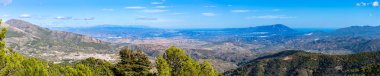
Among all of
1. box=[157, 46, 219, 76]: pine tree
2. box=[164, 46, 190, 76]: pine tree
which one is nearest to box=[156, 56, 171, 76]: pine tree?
box=[157, 46, 219, 76]: pine tree

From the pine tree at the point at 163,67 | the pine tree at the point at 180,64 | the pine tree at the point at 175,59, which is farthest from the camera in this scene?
the pine tree at the point at 175,59

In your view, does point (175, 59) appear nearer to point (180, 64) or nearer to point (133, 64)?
point (180, 64)

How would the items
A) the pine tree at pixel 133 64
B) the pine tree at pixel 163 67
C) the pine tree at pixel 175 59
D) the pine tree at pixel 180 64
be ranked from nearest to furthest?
1. the pine tree at pixel 163 67
2. the pine tree at pixel 180 64
3. the pine tree at pixel 133 64
4. the pine tree at pixel 175 59

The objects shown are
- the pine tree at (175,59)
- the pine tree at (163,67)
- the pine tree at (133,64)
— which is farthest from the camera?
the pine tree at (175,59)

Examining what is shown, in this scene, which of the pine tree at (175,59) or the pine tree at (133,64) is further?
the pine tree at (175,59)

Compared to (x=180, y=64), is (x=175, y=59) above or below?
above

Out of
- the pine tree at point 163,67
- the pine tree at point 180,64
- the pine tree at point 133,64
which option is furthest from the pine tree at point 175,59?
the pine tree at point 133,64

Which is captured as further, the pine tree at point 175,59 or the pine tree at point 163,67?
the pine tree at point 175,59

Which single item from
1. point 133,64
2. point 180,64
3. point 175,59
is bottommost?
point 180,64

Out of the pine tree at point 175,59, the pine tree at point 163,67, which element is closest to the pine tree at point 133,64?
the pine tree at point 175,59

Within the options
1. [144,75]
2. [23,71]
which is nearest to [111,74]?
[144,75]

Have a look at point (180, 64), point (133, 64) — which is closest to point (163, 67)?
point (180, 64)

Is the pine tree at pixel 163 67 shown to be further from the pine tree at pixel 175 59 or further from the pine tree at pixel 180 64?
the pine tree at pixel 175 59
